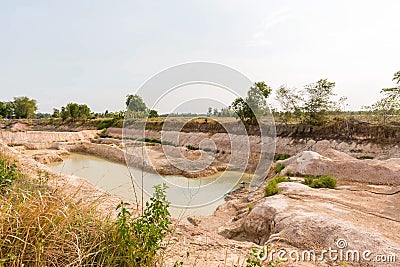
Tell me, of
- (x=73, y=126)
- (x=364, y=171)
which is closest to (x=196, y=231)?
(x=364, y=171)

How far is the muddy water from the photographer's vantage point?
8.45 metres

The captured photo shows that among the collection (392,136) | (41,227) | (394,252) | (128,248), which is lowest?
(394,252)

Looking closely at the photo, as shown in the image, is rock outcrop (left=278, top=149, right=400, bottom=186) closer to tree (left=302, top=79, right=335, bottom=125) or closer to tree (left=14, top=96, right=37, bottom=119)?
tree (left=302, top=79, right=335, bottom=125)

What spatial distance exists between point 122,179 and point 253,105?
398 inches

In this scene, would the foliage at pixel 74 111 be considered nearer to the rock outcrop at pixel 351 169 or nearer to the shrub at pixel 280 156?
the shrub at pixel 280 156

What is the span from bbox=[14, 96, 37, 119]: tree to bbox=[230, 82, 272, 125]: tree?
5703 cm

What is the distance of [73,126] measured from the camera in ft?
151

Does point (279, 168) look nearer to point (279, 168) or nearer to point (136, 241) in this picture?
point (279, 168)

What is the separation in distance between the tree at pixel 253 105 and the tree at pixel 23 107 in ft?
187

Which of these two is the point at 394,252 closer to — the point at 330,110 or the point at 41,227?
the point at 41,227

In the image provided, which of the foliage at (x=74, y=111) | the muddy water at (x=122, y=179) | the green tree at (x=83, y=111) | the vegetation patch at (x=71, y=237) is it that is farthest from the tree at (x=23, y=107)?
the vegetation patch at (x=71, y=237)

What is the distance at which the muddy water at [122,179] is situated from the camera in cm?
845

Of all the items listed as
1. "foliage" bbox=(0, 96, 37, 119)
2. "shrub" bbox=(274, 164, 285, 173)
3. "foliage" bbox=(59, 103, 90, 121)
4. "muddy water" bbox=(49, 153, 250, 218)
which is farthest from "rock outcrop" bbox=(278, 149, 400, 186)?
"foliage" bbox=(0, 96, 37, 119)

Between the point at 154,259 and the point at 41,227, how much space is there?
3.58 feet
